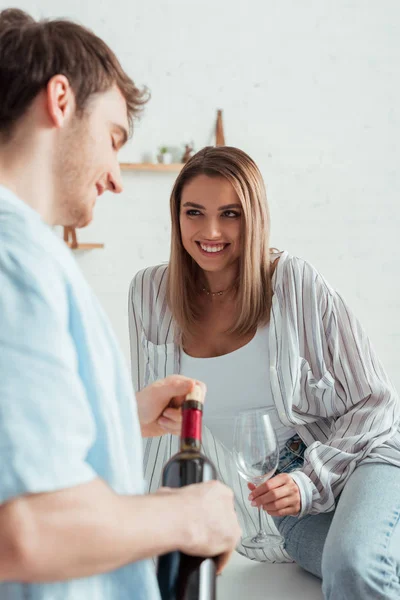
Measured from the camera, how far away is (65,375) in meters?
0.63

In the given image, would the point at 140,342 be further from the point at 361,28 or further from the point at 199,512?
the point at 361,28

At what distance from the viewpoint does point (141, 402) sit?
1133 millimetres

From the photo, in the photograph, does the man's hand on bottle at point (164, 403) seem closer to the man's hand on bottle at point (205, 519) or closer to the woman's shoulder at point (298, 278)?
the man's hand on bottle at point (205, 519)

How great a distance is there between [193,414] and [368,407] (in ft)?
3.26

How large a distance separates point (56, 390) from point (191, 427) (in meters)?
0.27

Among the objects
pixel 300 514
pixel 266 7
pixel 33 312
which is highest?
pixel 266 7

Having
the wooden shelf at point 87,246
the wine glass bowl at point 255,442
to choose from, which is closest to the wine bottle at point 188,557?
the wine glass bowl at point 255,442

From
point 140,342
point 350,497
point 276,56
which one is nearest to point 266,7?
point 276,56

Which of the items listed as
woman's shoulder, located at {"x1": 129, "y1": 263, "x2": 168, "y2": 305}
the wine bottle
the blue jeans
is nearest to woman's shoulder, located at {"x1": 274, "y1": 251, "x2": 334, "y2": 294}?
woman's shoulder, located at {"x1": 129, "y1": 263, "x2": 168, "y2": 305}

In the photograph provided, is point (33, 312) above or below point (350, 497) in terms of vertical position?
above

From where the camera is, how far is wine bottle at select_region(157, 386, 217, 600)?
800 millimetres

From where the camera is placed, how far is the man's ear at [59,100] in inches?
30.0

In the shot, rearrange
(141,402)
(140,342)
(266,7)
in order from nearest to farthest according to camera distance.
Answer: (141,402)
(140,342)
(266,7)

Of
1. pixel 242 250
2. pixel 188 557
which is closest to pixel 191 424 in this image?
pixel 188 557
